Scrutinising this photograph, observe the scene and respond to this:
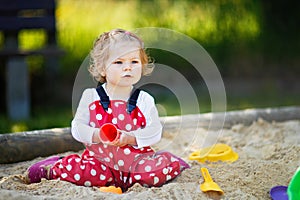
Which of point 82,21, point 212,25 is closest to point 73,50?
point 82,21

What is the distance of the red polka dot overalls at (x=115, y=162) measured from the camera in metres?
2.57

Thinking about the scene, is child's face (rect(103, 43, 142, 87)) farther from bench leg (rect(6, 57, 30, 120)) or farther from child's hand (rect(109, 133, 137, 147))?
bench leg (rect(6, 57, 30, 120))

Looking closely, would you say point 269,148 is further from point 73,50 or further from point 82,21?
point 82,21

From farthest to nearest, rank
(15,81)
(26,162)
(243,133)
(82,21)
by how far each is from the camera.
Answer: (82,21), (15,81), (243,133), (26,162)

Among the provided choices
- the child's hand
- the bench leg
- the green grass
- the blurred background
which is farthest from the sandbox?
the blurred background

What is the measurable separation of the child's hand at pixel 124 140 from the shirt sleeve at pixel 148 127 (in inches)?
0.8

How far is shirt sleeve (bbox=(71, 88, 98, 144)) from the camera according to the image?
256 centimetres

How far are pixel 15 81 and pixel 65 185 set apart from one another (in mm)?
2563

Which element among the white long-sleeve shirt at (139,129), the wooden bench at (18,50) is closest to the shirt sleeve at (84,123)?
the white long-sleeve shirt at (139,129)

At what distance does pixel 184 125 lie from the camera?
377cm

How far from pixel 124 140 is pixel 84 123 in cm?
20

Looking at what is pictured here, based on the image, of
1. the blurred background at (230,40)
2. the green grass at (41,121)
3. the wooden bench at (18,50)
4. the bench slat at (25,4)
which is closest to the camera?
the green grass at (41,121)

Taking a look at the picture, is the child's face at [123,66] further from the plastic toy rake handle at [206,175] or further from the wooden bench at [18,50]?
the wooden bench at [18,50]

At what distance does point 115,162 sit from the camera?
103 inches
